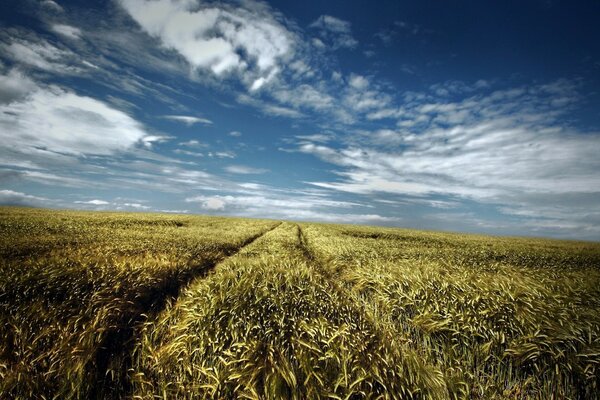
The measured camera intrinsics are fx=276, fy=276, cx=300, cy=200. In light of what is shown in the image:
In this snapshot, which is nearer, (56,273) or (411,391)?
(411,391)

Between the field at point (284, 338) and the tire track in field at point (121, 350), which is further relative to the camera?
the tire track in field at point (121, 350)

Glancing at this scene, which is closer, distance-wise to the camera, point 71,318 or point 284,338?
point 284,338

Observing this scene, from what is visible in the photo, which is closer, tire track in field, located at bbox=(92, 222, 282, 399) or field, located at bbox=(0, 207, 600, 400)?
field, located at bbox=(0, 207, 600, 400)

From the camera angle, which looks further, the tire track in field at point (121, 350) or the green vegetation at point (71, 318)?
the tire track in field at point (121, 350)

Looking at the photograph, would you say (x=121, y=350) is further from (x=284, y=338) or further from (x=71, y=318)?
(x=284, y=338)

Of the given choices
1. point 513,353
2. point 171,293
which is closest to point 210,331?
point 171,293

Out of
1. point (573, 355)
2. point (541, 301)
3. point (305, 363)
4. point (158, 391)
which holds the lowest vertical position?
point (158, 391)

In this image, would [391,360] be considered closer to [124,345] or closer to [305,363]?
[305,363]

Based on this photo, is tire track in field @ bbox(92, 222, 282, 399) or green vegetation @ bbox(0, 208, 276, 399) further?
tire track in field @ bbox(92, 222, 282, 399)

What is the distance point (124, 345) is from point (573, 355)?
967 cm

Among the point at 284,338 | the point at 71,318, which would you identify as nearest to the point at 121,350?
the point at 71,318

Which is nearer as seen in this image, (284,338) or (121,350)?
(284,338)

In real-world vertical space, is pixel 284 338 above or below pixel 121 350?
Answer: above

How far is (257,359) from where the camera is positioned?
5.41m
